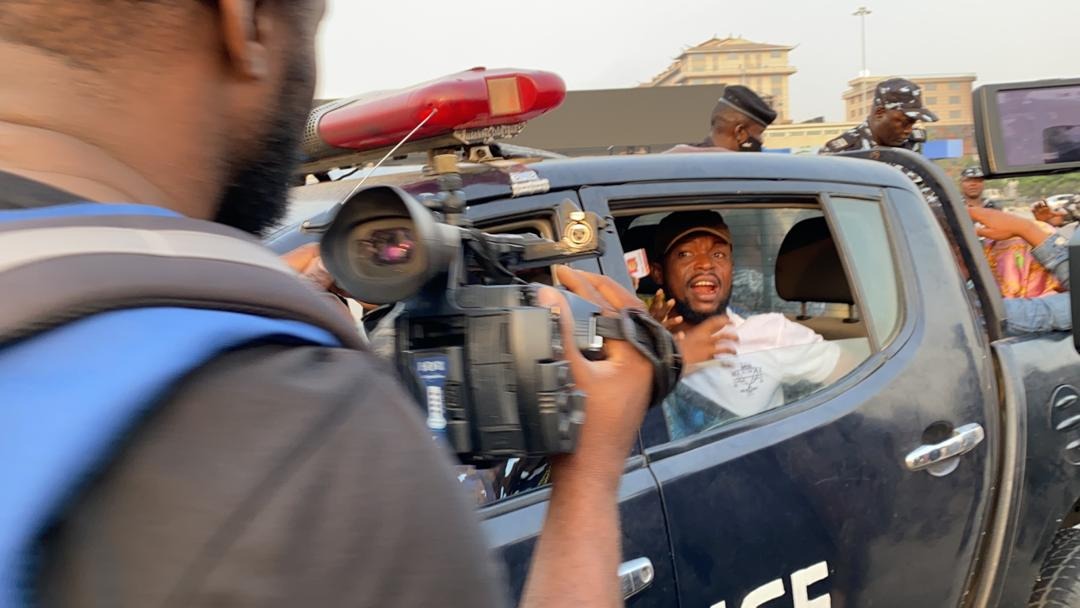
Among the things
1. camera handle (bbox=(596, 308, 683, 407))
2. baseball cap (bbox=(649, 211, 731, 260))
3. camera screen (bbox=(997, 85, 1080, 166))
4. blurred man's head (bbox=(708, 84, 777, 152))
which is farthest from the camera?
blurred man's head (bbox=(708, 84, 777, 152))

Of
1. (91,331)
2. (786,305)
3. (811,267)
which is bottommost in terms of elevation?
(786,305)

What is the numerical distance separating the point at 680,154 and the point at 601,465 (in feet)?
4.10

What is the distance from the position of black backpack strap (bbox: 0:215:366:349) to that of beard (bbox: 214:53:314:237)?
129 mm

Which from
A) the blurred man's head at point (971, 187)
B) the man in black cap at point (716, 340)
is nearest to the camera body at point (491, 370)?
the man in black cap at point (716, 340)

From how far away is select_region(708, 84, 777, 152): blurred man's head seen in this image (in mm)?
4492

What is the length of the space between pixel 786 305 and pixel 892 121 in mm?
2071

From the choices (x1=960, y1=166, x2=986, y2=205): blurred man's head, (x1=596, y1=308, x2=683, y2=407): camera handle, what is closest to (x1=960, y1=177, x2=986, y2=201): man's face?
(x1=960, y1=166, x2=986, y2=205): blurred man's head

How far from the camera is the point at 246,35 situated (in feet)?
2.11

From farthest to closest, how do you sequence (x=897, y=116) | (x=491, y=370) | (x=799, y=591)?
(x=897, y=116)
(x=799, y=591)
(x=491, y=370)

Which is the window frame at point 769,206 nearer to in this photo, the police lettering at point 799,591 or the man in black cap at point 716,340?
the man in black cap at point 716,340

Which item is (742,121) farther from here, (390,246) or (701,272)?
(390,246)

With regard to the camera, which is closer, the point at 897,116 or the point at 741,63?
the point at 897,116

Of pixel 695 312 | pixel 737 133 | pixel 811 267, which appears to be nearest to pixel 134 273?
pixel 695 312

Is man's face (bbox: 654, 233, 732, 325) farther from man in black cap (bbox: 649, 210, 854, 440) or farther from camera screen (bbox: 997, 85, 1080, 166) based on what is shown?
camera screen (bbox: 997, 85, 1080, 166)
